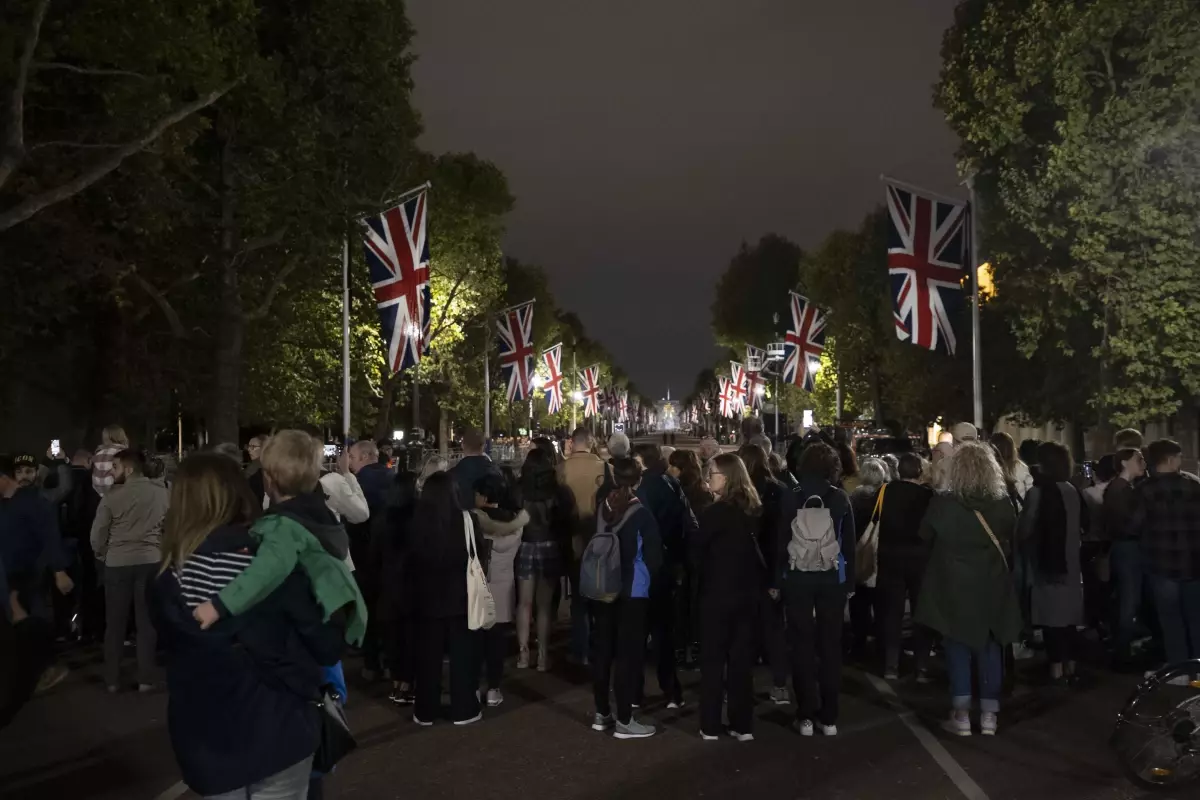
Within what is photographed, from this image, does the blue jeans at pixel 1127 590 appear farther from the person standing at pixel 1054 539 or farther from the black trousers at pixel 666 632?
the black trousers at pixel 666 632

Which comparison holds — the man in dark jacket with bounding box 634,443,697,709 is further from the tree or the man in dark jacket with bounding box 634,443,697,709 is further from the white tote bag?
the tree

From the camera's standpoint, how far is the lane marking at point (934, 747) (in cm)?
Result: 670

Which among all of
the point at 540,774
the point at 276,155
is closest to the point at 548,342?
the point at 276,155

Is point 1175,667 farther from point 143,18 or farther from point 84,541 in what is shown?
point 143,18

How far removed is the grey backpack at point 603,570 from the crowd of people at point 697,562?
2cm

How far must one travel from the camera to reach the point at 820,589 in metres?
7.86

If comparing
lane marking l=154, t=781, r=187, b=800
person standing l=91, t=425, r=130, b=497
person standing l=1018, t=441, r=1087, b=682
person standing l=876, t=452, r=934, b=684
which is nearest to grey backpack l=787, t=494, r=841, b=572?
person standing l=876, t=452, r=934, b=684

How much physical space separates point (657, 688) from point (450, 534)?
2690mm

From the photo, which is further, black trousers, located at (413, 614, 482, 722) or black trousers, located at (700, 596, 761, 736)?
black trousers, located at (413, 614, 482, 722)

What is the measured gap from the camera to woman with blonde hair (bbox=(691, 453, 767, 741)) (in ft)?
25.1

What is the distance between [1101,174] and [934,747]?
19.6m

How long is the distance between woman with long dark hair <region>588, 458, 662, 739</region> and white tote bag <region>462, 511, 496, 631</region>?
0.86 metres

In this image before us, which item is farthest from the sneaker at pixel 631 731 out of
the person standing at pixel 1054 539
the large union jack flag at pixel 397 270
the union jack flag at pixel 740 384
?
the union jack flag at pixel 740 384

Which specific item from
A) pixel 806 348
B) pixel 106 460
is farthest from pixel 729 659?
pixel 806 348
